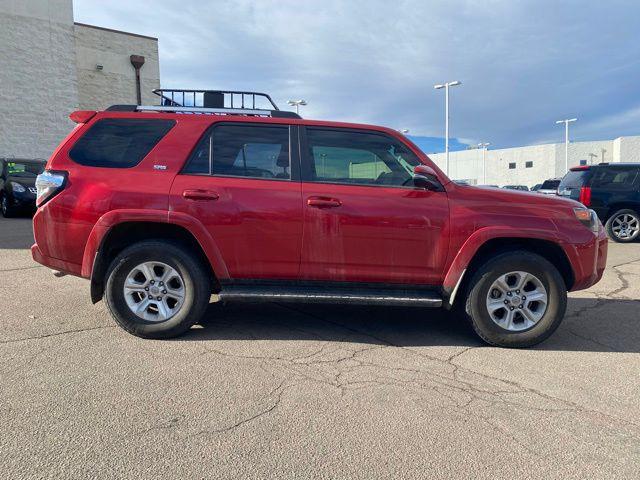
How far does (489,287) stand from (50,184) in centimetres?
388

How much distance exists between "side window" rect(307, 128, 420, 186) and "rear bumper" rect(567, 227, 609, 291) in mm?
1605

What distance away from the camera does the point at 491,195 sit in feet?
13.7

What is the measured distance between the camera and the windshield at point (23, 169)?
44.6 ft

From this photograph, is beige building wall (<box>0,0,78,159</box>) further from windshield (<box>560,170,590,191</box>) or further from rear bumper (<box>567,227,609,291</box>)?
rear bumper (<box>567,227,609,291</box>)

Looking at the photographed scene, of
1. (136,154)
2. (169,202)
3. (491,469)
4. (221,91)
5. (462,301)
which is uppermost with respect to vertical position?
(221,91)

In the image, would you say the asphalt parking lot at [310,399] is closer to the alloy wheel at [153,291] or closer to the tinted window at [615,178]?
the alloy wheel at [153,291]

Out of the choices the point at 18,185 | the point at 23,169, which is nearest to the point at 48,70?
the point at 23,169

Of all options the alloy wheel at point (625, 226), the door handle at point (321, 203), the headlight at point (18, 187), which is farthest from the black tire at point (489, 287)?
the headlight at point (18, 187)

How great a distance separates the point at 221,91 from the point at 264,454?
3.57 meters

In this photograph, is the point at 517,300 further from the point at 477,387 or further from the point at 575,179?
the point at 575,179

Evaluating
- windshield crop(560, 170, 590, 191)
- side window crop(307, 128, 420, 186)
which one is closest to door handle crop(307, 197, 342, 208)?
side window crop(307, 128, 420, 186)

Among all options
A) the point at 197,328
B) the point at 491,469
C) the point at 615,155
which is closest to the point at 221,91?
the point at 197,328

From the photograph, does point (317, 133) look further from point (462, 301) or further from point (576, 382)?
point (576, 382)

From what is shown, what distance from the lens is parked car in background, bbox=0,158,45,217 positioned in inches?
522
